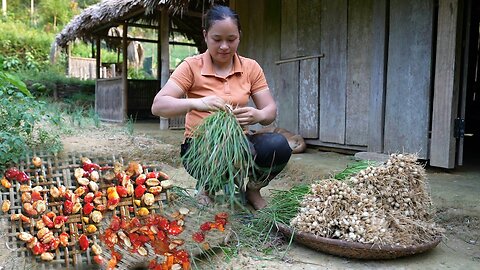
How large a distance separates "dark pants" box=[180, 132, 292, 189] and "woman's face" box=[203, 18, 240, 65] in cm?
44

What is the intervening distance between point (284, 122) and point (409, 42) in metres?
1.78

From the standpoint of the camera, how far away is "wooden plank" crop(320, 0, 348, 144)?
3.98 metres

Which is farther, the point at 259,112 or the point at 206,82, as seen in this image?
the point at 206,82

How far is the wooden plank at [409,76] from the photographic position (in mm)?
3246

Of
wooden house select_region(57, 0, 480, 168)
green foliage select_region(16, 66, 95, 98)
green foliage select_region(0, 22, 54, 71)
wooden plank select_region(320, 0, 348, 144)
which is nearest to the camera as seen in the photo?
wooden house select_region(57, 0, 480, 168)

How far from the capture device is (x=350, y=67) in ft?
12.9

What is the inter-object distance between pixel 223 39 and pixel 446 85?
2.02 metres

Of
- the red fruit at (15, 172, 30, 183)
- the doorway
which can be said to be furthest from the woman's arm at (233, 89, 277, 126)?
the doorway

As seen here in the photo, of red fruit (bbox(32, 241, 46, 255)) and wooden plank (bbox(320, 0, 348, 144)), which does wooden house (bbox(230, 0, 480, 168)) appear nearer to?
wooden plank (bbox(320, 0, 348, 144))

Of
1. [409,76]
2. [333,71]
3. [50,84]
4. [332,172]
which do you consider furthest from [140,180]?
[50,84]

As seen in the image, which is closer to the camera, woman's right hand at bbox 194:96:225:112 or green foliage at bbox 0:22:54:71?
woman's right hand at bbox 194:96:225:112

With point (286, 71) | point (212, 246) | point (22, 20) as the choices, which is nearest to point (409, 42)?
point (286, 71)

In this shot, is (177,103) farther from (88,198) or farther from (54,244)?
(54,244)

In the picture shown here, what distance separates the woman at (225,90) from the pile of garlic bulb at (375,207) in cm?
34
